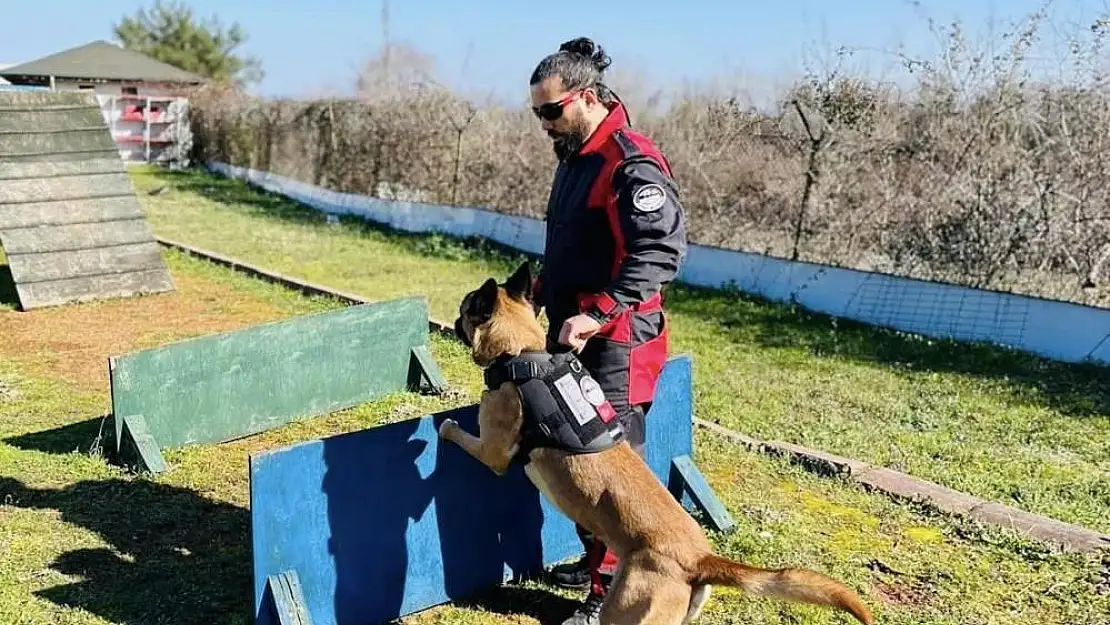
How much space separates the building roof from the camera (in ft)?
98.6

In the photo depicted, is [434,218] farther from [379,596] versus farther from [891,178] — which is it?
[379,596]

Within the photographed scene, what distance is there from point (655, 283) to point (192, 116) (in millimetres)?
23224

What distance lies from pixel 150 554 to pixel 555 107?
255 cm

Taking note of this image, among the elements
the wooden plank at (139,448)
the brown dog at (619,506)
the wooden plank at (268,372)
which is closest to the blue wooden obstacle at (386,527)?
the brown dog at (619,506)

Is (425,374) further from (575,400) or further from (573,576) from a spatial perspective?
(575,400)

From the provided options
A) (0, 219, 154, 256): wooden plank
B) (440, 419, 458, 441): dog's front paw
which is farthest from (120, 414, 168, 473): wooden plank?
(0, 219, 154, 256): wooden plank

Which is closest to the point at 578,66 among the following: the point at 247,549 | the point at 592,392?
the point at 592,392

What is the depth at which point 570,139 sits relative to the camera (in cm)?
327

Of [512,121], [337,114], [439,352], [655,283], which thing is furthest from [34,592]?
[337,114]

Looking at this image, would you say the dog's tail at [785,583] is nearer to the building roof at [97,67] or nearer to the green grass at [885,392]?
the green grass at [885,392]

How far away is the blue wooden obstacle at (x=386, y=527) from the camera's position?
321cm

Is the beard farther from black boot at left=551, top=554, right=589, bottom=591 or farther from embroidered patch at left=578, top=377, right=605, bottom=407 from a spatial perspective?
black boot at left=551, top=554, right=589, bottom=591

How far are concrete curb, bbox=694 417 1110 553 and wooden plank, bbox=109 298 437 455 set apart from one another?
84.2 inches

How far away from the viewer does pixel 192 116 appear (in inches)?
938
